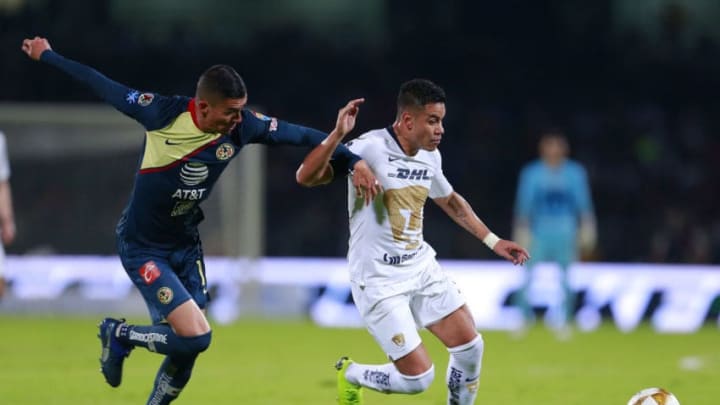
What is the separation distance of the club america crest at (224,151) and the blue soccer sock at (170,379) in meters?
1.15

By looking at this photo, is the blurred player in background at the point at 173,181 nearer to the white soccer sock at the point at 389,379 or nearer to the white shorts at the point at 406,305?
the white shorts at the point at 406,305

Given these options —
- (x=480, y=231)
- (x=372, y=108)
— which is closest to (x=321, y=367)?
(x=480, y=231)

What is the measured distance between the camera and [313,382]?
34.5 feet

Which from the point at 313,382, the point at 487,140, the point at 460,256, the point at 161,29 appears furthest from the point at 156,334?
the point at 161,29

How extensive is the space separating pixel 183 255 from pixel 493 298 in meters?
10.3

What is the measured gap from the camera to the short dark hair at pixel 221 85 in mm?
6980

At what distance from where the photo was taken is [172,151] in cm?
717

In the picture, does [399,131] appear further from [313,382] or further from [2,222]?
[2,222]

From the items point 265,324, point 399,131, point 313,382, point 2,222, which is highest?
point 399,131

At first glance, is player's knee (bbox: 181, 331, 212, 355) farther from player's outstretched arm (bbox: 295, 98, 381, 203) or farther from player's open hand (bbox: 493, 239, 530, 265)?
player's open hand (bbox: 493, 239, 530, 265)

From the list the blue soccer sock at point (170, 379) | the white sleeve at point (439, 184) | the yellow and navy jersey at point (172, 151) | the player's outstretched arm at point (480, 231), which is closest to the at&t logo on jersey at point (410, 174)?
the white sleeve at point (439, 184)

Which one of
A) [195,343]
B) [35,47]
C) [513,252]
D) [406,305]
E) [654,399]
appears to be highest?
[35,47]

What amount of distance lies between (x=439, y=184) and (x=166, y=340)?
192 cm

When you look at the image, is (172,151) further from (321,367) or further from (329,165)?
(321,367)
